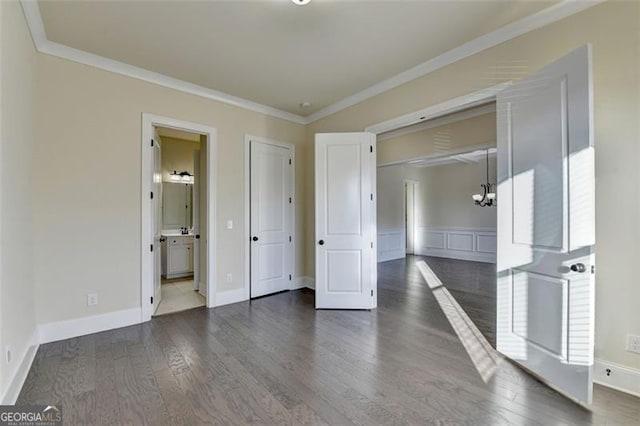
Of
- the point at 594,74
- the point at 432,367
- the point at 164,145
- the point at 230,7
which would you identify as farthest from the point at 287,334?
the point at 164,145

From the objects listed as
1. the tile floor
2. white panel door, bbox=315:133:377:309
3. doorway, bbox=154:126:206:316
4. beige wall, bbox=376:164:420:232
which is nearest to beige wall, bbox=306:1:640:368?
white panel door, bbox=315:133:377:309

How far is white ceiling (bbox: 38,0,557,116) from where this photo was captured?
236cm

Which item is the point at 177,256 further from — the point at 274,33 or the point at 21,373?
the point at 274,33

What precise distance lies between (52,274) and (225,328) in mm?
1735

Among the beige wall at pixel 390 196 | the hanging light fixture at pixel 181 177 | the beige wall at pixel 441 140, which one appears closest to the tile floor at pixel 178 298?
the hanging light fixture at pixel 181 177

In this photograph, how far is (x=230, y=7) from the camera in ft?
7.70

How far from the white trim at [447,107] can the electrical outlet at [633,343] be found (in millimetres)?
2138

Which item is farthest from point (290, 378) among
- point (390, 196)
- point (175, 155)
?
point (390, 196)

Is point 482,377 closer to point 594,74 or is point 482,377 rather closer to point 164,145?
point 594,74

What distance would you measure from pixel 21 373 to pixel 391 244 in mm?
7658

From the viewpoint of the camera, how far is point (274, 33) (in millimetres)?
2693

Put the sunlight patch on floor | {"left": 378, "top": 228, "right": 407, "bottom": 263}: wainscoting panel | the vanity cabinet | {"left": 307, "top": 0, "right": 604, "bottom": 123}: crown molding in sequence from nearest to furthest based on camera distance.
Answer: {"left": 307, "top": 0, "right": 604, "bottom": 123}: crown molding → the sunlight patch on floor → the vanity cabinet → {"left": 378, "top": 228, "right": 407, "bottom": 263}: wainscoting panel

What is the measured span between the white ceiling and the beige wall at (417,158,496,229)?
237 inches

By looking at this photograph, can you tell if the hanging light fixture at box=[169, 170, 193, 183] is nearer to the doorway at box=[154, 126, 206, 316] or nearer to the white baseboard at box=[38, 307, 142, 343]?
the doorway at box=[154, 126, 206, 316]
